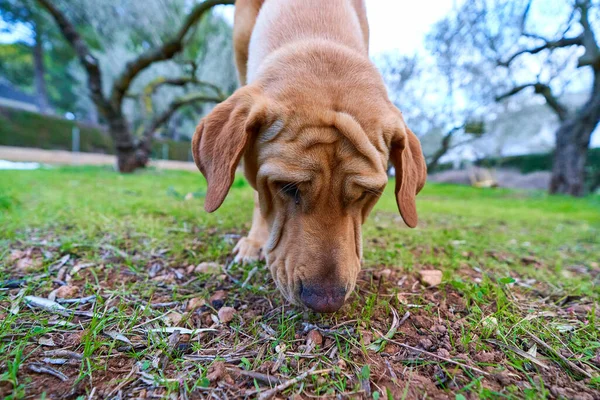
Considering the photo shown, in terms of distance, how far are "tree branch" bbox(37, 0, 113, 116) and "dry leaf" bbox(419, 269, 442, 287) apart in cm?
1232

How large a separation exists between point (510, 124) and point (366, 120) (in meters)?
29.9

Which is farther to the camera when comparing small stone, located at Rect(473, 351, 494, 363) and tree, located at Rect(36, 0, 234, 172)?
tree, located at Rect(36, 0, 234, 172)

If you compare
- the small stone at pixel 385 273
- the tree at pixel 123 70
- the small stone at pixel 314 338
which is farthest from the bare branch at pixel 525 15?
the small stone at pixel 314 338

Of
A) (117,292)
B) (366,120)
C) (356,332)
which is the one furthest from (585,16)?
(117,292)

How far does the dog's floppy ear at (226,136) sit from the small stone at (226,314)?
638 millimetres

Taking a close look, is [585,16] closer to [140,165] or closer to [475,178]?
[475,178]

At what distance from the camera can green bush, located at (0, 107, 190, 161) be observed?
19.4 metres

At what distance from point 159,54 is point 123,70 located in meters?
1.67

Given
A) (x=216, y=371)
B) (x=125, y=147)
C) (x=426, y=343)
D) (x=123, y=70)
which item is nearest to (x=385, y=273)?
(x=426, y=343)

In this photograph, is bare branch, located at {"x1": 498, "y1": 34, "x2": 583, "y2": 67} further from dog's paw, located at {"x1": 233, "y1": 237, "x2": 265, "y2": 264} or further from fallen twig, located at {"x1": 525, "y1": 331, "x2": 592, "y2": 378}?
dog's paw, located at {"x1": 233, "y1": 237, "x2": 265, "y2": 264}

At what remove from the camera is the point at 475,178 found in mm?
24375

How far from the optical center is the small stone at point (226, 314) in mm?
1784

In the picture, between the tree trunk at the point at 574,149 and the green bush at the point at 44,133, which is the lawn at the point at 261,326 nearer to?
the tree trunk at the point at 574,149

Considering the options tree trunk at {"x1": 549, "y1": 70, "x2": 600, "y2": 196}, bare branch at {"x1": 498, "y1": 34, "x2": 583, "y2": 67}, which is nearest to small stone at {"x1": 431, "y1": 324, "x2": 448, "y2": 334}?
tree trunk at {"x1": 549, "y1": 70, "x2": 600, "y2": 196}
